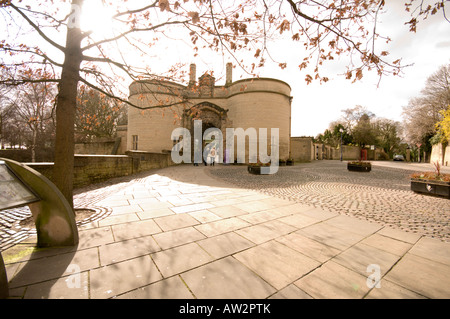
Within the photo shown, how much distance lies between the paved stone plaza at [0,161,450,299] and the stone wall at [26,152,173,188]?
135 inches

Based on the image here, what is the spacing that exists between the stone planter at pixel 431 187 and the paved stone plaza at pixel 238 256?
8.62 ft

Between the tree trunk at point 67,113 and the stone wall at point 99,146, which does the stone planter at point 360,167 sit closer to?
the tree trunk at point 67,113

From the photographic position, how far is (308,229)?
3.28 meters

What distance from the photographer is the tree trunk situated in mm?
3516

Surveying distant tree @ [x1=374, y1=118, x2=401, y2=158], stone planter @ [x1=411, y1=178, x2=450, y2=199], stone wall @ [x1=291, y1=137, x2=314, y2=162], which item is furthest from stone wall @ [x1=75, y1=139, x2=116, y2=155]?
distant tree @ [x1=374, y1=118, x2=401, y2=158]

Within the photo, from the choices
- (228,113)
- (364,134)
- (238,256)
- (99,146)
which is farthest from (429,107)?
(99,146)

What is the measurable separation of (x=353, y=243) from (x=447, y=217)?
10.9 feet

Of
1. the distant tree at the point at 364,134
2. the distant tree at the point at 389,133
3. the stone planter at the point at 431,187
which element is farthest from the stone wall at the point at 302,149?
the distant tree at the point at 389,133

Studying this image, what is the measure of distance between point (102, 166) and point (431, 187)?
514 inches

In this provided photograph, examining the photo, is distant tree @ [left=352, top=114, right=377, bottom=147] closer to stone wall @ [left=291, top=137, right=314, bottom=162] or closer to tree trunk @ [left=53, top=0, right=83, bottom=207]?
stone wall @ [left=291, top=137, right=314, bottom=162]

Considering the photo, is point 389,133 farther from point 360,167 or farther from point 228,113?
point 228,113

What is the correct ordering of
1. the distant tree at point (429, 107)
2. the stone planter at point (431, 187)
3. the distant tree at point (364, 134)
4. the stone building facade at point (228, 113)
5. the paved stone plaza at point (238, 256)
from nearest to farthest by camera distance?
the paved stone plaza at point (238, 256), the stone planter at point (431, 187), the stone building facade at point (228, 113), the distant tree at point (429, 107), the distant tree at point (364, 134)

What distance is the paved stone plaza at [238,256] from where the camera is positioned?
Answer: 1743 mm
